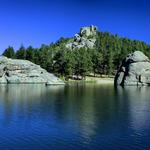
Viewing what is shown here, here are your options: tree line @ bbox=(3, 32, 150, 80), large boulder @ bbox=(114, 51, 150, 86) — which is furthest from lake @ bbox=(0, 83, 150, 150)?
tree line @ bbox=(3, 32, 150, 80)

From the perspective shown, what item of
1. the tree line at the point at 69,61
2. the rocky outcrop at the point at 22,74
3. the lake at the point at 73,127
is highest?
the tree line at the point at 69,61

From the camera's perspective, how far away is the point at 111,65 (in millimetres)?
190375

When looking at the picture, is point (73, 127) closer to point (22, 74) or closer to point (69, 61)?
point (22, 74)

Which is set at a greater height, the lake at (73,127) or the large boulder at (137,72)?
the large boulder at (137,72)

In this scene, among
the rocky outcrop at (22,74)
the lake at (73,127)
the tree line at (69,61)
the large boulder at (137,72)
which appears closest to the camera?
the lake at (73,127)

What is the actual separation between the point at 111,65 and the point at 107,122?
138 meters

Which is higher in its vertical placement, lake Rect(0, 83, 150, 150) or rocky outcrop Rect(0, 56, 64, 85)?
rocky outcrop Rect(0, 56, 64, 85)

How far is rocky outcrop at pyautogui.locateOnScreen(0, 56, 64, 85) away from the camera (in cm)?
14900

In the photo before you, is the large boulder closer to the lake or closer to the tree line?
the tree line

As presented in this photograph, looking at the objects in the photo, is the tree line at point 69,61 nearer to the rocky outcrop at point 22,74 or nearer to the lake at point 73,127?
the rocky outcrop at point 22,74

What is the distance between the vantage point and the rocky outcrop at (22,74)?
14900 cm

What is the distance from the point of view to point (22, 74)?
15000 cm

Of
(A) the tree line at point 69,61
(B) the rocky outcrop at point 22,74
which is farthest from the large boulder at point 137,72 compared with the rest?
(B) the rocky outcrop at point 22,74

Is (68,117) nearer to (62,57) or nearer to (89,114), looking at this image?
(89,114)
